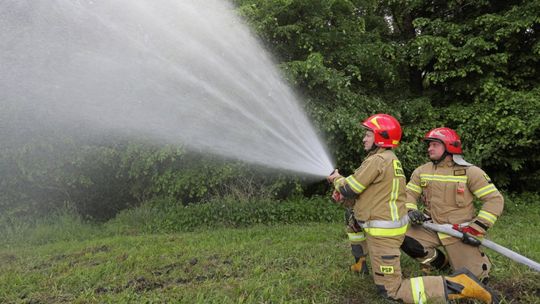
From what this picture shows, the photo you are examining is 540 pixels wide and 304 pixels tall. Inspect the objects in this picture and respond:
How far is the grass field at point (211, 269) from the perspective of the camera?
388 centimetres

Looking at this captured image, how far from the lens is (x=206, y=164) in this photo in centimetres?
767

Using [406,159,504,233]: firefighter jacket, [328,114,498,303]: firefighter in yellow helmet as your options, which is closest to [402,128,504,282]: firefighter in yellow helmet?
[406,159,504,233]: firefighter jacket

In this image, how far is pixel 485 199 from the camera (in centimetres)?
389

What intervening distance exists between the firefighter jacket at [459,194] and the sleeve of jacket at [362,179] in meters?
0.98

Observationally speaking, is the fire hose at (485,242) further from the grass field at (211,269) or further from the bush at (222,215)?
the bush at (222,215)

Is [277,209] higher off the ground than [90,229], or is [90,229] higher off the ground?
[277,209]

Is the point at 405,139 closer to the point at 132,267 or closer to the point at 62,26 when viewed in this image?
the point at 132,267

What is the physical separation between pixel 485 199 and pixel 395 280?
1.25m

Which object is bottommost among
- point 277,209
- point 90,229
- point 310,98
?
point 90,229

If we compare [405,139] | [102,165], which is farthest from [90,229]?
[405,139]

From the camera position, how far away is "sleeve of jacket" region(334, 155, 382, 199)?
3.60m

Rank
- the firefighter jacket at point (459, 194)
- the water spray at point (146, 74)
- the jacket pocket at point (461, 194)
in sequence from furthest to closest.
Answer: the water spray at point (146, 74)
the jacket pocket at point (461, 194)
the firefighter jacket at point (459, 194)

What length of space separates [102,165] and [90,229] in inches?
56.4

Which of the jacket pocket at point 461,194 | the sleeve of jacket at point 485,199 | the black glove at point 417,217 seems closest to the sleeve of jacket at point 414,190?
the black glove at point 417,217
